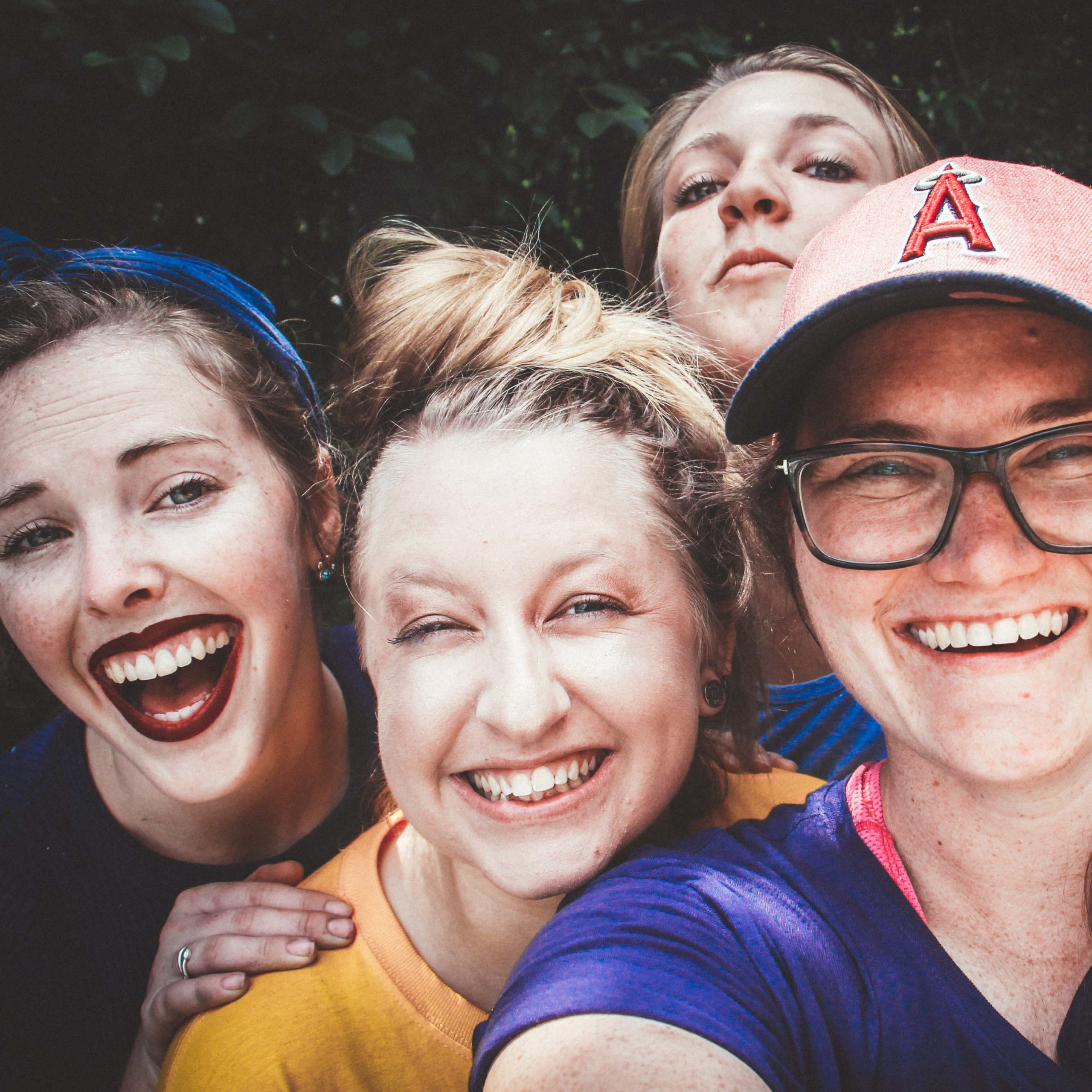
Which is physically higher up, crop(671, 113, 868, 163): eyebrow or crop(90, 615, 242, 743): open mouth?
crop(671, 113, 868, 163): eyebrow

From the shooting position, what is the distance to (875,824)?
1.63 m

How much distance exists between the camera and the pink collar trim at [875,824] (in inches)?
61.1

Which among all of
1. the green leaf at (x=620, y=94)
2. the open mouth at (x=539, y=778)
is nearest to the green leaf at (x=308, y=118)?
the green leaf at (x=620, y=94)

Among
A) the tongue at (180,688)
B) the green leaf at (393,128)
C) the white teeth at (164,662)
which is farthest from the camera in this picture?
the green leaf at (393,128)

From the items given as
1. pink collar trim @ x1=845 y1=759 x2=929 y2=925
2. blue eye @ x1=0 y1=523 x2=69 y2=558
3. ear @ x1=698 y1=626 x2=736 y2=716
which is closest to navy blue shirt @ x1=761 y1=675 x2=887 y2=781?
ear @ x1=698 y1=626 x2=736 y2=716

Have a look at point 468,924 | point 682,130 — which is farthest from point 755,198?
point 468,924

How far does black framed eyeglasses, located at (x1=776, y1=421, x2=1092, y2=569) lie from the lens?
1401mm

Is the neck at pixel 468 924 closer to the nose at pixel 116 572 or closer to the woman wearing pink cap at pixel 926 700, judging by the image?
the woman wearing pink cap at pixel 926 700

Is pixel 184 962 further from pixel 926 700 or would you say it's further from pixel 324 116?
pixel 324 116

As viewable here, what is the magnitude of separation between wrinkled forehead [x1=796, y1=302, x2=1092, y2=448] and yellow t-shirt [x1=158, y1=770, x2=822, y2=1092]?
1227mm

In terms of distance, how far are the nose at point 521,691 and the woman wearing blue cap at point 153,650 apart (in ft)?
1.89

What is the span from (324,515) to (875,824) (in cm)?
149

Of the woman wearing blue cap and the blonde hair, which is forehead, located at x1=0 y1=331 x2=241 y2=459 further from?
the blonde hair

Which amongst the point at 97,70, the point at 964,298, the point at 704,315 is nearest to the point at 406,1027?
the point at 964,298
